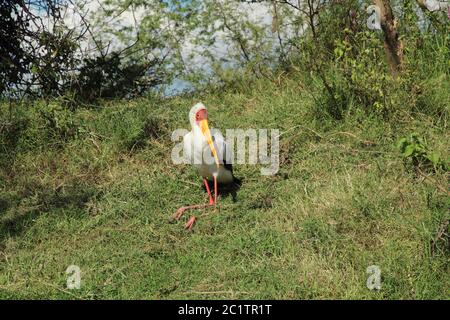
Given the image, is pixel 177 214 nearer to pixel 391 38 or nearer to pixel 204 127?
pixel 204 127

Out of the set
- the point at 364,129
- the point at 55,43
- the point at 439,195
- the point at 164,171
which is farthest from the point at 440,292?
the point at 55,43

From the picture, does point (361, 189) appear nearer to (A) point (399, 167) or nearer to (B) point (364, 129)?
(A) point (399, 167)

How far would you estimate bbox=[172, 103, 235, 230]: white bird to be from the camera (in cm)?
626

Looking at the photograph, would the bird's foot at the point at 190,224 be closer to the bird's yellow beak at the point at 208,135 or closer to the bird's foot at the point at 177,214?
the bird's foot at the point at 177,214

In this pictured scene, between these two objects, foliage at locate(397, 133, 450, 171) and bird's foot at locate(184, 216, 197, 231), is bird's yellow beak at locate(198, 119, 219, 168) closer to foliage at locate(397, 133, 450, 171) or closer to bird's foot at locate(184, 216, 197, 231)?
bird's foot at locate(184, 216, 197, 231)

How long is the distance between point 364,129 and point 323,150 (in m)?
0.50

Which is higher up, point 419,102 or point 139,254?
point 419,102

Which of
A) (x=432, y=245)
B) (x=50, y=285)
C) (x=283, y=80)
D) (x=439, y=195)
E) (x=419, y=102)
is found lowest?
(x=50, y=285)

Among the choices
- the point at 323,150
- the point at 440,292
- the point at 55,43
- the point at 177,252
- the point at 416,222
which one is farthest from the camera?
the point at 55,43

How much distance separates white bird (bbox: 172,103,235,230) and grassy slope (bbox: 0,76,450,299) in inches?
10.2

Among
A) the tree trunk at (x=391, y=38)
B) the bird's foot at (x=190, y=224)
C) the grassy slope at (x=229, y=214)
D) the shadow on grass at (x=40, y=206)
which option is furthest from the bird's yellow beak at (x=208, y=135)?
the tree trunk at (x=391, y=38)

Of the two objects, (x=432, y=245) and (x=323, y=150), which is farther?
(x=323, y=150)

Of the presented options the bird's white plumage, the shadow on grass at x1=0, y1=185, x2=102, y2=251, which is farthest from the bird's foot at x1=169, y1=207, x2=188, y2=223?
the shadow on grass at x1=0, y1=185, x2=102, y2=251

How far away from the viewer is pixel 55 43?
24.6ft
